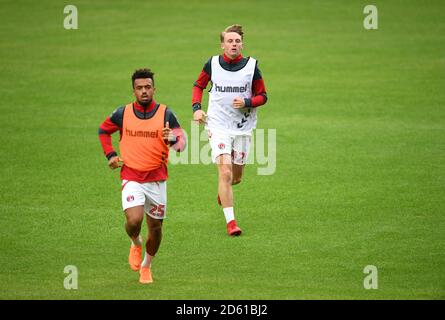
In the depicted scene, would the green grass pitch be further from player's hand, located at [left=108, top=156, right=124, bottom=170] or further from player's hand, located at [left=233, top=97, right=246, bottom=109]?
player's hand, located at [left=233, top=97, right=246, bottom=109]

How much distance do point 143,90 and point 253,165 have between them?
6777 millimetres

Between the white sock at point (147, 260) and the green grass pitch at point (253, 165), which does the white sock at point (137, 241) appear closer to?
the white sock at point (147, 260)

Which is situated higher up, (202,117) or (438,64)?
(438,64)

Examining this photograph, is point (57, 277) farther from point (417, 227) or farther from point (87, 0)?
point (87, 0)

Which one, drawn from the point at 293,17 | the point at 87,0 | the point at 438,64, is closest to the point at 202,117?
the point at 438,64

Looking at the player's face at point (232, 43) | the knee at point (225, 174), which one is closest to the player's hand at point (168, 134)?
the knee at point (225, 174)

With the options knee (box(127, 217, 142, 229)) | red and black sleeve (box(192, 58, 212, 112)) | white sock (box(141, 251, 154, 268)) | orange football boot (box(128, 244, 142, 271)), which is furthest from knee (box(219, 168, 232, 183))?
knee (box(127, 217, 142, 229))

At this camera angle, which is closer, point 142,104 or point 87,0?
point 142,104

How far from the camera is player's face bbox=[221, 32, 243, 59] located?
13.3 m

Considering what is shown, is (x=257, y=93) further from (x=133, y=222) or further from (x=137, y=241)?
(x=133, y=222)

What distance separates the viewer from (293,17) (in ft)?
95.8

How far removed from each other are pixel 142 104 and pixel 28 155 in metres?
7.16

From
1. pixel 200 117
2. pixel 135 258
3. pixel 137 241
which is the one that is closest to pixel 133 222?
pixel 137 241

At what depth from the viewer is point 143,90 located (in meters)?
10.7
